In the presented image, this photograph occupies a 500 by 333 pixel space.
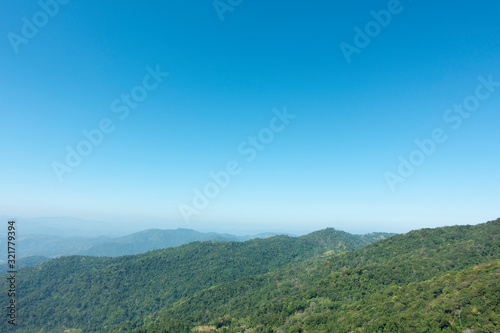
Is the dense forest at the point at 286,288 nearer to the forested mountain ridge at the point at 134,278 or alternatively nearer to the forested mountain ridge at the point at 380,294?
the forested mountain ridge at the point at 380,294

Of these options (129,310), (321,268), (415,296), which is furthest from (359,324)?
(129,310)

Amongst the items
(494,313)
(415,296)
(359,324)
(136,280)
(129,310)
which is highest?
→ (494,313)

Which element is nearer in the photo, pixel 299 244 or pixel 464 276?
pixel 464 276

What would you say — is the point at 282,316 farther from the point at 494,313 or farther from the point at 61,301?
the point at 61,301

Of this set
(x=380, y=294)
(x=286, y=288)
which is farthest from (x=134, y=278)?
(x=380, y=294)

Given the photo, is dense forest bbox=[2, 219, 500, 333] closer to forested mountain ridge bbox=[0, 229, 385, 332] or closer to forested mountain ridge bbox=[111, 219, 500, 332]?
forested mountain ridge bbox=[111, 219, 500, 332]

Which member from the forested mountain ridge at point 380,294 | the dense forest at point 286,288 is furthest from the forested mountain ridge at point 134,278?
the forested mountain ridge at point 380,294
